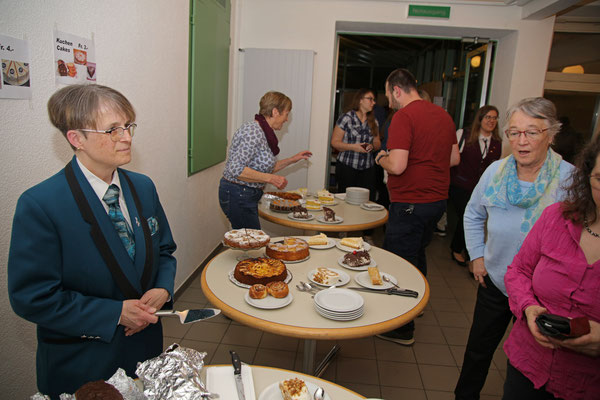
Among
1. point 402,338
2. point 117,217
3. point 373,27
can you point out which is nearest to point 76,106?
point 117,217

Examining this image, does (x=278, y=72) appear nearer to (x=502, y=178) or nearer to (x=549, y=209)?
(x=502, y=178)

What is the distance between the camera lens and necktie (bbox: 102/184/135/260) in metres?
1.36

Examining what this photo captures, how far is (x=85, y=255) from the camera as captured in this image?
125cm

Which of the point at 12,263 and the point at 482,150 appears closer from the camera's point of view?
the point at 12,263

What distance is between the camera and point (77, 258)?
4.09 ft

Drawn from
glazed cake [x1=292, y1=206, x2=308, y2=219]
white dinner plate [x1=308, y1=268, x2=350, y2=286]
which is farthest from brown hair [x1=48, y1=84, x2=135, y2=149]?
glazed cake [x1=292, y1=206, x2=308, y2=219]

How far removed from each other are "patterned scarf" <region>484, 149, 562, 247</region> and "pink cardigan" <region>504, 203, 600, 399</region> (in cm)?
28

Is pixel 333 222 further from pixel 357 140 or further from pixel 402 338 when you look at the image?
pixel 357 140

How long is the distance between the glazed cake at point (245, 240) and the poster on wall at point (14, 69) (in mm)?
1104

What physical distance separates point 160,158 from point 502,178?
2386 millimetres

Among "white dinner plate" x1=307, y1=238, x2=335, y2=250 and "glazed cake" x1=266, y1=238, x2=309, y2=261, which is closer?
"glazed cake" x1=266, y1=238, x2=309, y2=261

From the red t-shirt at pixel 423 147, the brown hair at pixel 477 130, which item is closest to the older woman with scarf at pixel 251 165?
the red t-shirt at pixel 423 147

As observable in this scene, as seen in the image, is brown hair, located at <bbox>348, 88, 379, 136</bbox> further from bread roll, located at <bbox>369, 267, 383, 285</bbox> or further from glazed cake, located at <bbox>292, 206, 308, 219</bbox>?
bread roll, located at <bbox>369, 267, 383, 285</bbox>

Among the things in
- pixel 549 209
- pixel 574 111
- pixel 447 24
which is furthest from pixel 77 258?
pixel 574 111
